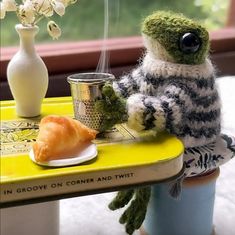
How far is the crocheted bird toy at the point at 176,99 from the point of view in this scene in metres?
0.61

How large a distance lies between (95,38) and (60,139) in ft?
2.88

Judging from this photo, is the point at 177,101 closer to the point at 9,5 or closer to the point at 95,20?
the point at 9,5

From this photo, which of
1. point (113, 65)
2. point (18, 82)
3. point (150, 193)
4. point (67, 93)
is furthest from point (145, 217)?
point (113, 65)

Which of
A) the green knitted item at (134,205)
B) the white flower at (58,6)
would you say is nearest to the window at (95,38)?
the white flower at (58,6)

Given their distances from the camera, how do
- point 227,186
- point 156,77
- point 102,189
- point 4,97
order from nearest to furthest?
point 102,189
point 156,77
point 227,186
point 4,97

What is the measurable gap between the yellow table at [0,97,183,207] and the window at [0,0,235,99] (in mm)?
581

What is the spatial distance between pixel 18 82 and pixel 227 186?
47cm

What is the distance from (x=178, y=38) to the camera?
63 centimetres

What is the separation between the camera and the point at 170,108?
605mm

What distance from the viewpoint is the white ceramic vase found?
0.69 meters

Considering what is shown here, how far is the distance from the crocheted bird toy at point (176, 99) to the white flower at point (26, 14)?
0.17 m

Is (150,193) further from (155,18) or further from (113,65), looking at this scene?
(113,65)

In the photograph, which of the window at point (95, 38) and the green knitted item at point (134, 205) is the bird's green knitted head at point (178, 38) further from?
the window at point (95, 38)

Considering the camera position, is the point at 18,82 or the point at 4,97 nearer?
the point at 18,82
